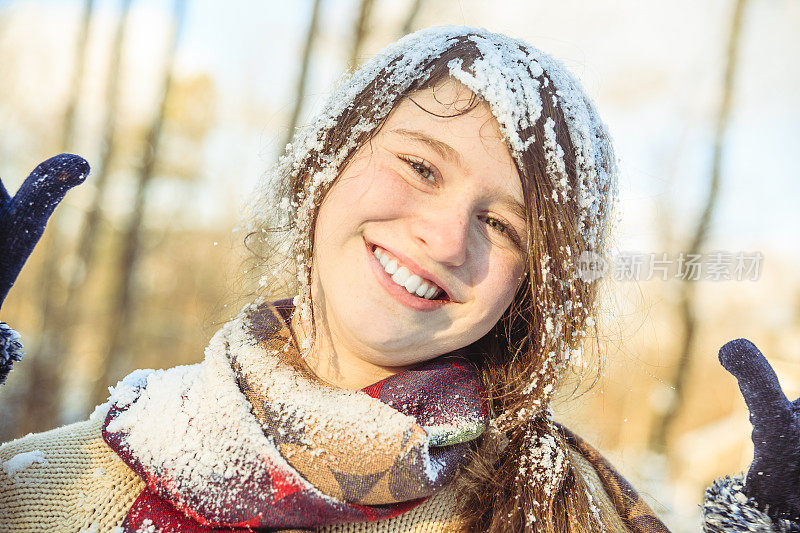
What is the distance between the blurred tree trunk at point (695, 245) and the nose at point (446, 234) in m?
7.37

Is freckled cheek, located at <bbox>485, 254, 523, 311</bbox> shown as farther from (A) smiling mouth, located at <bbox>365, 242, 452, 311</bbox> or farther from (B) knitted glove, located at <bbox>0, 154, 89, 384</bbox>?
(B) knitted glove, located at <bbox>0, 154, 89, 384</bbox>

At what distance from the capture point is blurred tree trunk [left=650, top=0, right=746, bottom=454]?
761cm

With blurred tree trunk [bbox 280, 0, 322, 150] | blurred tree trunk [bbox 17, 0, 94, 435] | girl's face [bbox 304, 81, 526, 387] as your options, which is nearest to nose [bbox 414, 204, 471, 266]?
girl's face [bbox 304, 81, 526, 387]

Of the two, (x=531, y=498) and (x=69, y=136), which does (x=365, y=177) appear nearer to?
(x=531, y=498)

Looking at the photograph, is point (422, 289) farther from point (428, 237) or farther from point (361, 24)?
point (361, 24)

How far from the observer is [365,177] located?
144cm

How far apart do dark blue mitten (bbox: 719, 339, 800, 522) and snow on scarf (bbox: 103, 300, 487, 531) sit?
708mm

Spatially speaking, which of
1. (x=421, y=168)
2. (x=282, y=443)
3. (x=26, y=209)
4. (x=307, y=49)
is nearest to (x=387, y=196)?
(x=421, y=168)

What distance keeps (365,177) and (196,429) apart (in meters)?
0.76

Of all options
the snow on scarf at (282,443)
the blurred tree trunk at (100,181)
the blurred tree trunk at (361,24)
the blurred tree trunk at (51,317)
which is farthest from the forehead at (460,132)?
the blurred tree trunk at (100,181)

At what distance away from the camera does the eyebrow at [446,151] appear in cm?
137

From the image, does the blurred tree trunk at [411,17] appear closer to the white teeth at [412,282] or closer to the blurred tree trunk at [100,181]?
the blurred tree trunk at [100,181]

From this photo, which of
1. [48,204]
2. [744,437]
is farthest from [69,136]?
[744,437]

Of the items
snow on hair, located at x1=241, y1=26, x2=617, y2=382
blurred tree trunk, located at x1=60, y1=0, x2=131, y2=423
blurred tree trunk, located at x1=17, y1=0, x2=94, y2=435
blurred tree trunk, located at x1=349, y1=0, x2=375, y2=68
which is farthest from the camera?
blurred tree trunk, located at x1=60, y1=0, x2=131, y2=423
